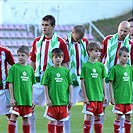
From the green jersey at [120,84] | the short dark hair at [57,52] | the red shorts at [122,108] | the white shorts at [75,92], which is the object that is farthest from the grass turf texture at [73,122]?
the short dark hair at [57,52]

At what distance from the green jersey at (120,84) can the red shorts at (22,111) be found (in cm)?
128

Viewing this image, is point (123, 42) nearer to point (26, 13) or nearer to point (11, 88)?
point (11, 88)

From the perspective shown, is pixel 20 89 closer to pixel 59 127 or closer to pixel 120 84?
pixel 59 127

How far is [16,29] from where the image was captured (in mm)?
23594

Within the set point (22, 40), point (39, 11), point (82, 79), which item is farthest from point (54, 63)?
point (39, 11)

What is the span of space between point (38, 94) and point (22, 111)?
2.23ft

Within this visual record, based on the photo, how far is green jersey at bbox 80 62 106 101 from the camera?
26.3 feet

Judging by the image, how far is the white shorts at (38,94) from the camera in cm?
830

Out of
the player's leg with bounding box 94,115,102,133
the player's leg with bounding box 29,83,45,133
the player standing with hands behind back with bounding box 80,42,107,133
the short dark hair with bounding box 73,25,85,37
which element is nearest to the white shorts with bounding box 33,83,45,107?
the player's leg with bounding box 29,83,45,133

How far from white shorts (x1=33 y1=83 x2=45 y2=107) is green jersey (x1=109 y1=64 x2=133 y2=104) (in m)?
1.00

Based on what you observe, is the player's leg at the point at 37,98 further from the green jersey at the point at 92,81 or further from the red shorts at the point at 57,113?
the green jersey at the point at 92,81

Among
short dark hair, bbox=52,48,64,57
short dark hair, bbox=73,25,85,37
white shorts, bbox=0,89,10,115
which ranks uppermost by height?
short dark hair, bbox=73,25,85,37

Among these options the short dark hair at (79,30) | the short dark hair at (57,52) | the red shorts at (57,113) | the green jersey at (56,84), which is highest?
the short dark hair at (79,30)

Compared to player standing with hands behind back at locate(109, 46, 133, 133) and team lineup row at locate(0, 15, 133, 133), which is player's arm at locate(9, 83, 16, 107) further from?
player standing with hands behind back at locate(109, 46, 133, 133)
